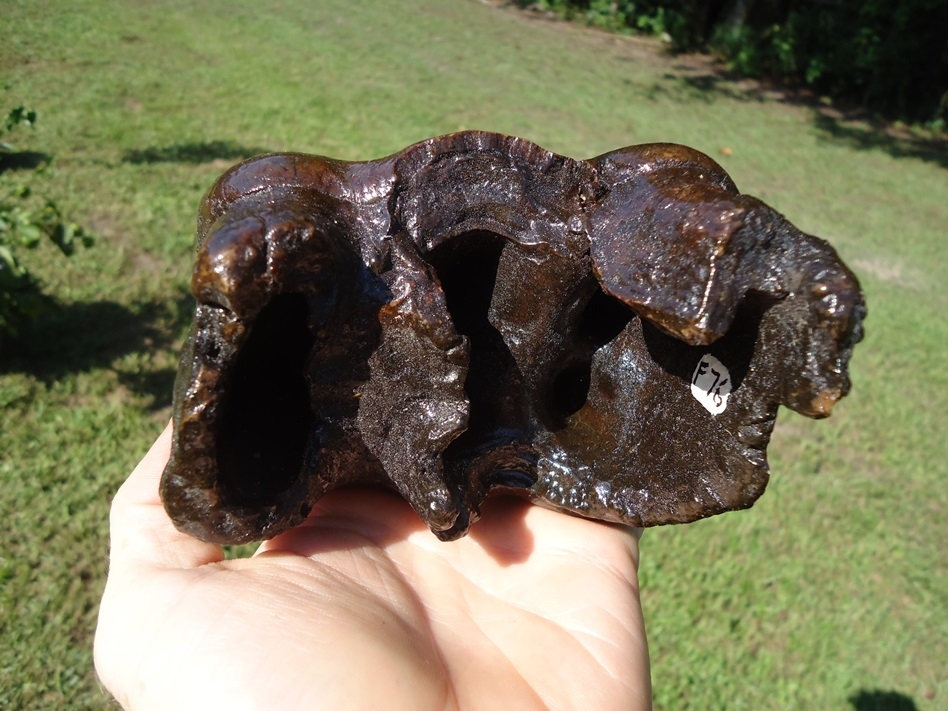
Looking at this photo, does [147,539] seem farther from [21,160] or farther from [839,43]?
[839,43]

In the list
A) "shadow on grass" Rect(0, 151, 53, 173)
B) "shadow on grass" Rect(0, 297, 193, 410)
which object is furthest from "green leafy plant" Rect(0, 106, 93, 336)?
"shadow on grass" Rect(0, 151, 53, 173)

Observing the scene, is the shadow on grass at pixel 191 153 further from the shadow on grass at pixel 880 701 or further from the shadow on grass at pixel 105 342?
the shadow on grass at pixel 880 701

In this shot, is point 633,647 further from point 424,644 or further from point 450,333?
point 450,333

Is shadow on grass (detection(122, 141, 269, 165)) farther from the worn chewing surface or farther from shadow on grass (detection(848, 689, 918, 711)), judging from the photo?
shadow on grass (detection(848, 689, 918, 711))

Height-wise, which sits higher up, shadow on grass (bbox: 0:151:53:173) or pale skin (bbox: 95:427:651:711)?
pale skin (bbox: 95:427:651:711)

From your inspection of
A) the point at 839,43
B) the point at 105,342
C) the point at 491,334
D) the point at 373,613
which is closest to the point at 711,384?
the point at 491,334

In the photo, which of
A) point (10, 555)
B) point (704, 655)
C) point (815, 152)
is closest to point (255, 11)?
point (815, 152)

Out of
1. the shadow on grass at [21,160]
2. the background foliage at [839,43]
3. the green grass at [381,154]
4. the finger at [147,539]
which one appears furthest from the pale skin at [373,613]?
the background foliage at [839,43]
